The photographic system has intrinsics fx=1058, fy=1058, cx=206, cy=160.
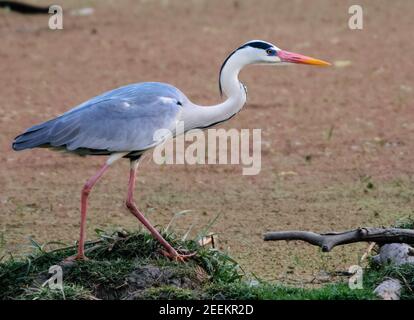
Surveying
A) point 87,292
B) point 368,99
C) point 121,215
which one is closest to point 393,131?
point 368,99

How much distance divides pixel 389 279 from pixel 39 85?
6121 mm

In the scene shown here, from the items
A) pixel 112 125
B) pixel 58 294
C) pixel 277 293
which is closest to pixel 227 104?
pixel 112 125

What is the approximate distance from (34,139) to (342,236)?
1.80m

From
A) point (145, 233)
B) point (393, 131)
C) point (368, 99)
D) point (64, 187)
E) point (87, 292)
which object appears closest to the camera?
point (87, 292)

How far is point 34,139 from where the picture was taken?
596 cm

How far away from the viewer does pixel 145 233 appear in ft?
19.5

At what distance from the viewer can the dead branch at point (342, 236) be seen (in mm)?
5645

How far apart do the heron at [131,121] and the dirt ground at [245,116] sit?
0.98 meters

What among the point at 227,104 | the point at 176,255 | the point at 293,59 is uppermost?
the point at 293,59

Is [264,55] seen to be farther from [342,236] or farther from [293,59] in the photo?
[342,236]

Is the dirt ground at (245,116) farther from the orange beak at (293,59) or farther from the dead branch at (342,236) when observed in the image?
the orange beak at (293,59)

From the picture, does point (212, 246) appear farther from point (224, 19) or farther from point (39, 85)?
point (224, 19)

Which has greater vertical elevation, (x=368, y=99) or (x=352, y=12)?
(x=352, y=12)

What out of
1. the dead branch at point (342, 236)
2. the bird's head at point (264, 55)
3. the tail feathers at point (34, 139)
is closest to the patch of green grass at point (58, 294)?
the tail feathers at point (34, 139)
